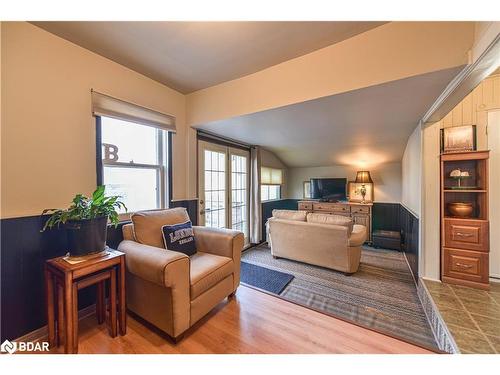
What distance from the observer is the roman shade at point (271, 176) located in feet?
14.4

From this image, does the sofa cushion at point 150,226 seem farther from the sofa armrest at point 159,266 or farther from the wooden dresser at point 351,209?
the wooden dresser at point 351,209

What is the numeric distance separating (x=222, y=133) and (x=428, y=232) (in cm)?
283

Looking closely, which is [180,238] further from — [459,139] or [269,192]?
[459,139]

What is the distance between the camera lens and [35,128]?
1454 mm

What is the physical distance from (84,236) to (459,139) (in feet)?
11.8

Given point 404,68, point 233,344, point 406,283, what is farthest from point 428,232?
point 233,344

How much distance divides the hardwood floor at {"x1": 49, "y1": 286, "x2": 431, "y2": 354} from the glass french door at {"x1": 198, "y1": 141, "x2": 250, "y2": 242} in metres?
1.49

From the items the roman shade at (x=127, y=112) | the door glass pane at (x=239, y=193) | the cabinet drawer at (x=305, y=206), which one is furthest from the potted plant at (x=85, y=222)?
the cabinet drawer at (x=305, y=206)

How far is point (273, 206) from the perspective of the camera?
186 inches

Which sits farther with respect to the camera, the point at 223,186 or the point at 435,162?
the point at 223,186

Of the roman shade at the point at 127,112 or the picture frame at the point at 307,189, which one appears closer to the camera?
the roman shade at the point at 127,112

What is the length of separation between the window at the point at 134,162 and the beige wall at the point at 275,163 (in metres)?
2.27

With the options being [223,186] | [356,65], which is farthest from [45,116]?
[356,65]
